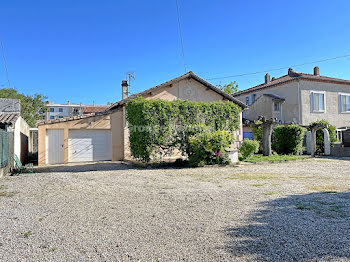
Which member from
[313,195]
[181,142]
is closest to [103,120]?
[181,142]

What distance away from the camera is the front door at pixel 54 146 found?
1554 centimetres

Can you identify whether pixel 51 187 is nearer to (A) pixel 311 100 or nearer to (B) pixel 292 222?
(B) pixel 292 222

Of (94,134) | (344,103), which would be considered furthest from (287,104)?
(94,134)

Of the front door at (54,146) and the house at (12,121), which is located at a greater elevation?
the house at (12,121)

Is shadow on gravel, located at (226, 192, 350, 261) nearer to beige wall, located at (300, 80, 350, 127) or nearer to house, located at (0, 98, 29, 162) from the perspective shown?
house, located at (0, 98, 29, 162)

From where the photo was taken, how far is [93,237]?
382 cm

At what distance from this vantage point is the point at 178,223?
436cm

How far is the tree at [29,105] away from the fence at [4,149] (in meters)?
22.7

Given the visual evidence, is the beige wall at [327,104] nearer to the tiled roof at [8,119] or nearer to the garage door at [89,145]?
the garage door at [89,145]

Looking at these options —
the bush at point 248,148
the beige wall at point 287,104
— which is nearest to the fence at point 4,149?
the bush at point 248,148

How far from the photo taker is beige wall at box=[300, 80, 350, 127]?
23141mm

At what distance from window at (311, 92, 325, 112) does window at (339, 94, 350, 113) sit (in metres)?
2.26

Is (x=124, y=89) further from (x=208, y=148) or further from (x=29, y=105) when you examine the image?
(x=29, y=105)

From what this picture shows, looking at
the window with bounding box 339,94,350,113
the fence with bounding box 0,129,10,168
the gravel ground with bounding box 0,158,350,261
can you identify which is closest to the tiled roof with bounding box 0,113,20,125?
the fence with bounding box 0,129,10,168
